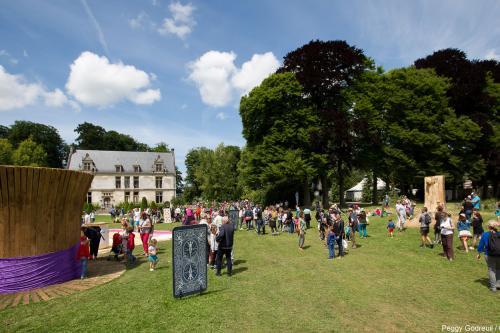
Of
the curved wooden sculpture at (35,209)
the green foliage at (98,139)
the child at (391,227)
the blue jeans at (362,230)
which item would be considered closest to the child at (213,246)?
the curved wooden sculpture at (35,209)

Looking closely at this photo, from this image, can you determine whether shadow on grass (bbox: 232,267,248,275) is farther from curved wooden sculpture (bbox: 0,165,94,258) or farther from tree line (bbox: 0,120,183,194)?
tree line (bbox: 0,120,183,194)

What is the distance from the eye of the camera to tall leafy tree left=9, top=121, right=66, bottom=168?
7300 cm

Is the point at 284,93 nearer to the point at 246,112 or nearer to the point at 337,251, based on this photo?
the point at 246,112

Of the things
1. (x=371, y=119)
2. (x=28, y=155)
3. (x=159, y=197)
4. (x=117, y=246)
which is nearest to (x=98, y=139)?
(x=28, y=155)

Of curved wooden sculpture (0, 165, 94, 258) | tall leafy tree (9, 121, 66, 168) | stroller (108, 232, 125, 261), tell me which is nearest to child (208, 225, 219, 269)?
stroller (108, 232, 125, 261)

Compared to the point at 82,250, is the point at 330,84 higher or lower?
higher

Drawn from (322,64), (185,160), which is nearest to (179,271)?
(322,64)

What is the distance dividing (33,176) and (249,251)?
9.58 metres

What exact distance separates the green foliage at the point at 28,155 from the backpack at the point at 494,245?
68.2 metres

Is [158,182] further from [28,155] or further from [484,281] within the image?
[484,281]

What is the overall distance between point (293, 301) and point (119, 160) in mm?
62458

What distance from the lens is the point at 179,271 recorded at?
30.3ft

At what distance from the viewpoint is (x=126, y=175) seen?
212 feet

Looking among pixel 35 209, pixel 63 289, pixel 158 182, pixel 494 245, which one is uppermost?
pixel 158 182
